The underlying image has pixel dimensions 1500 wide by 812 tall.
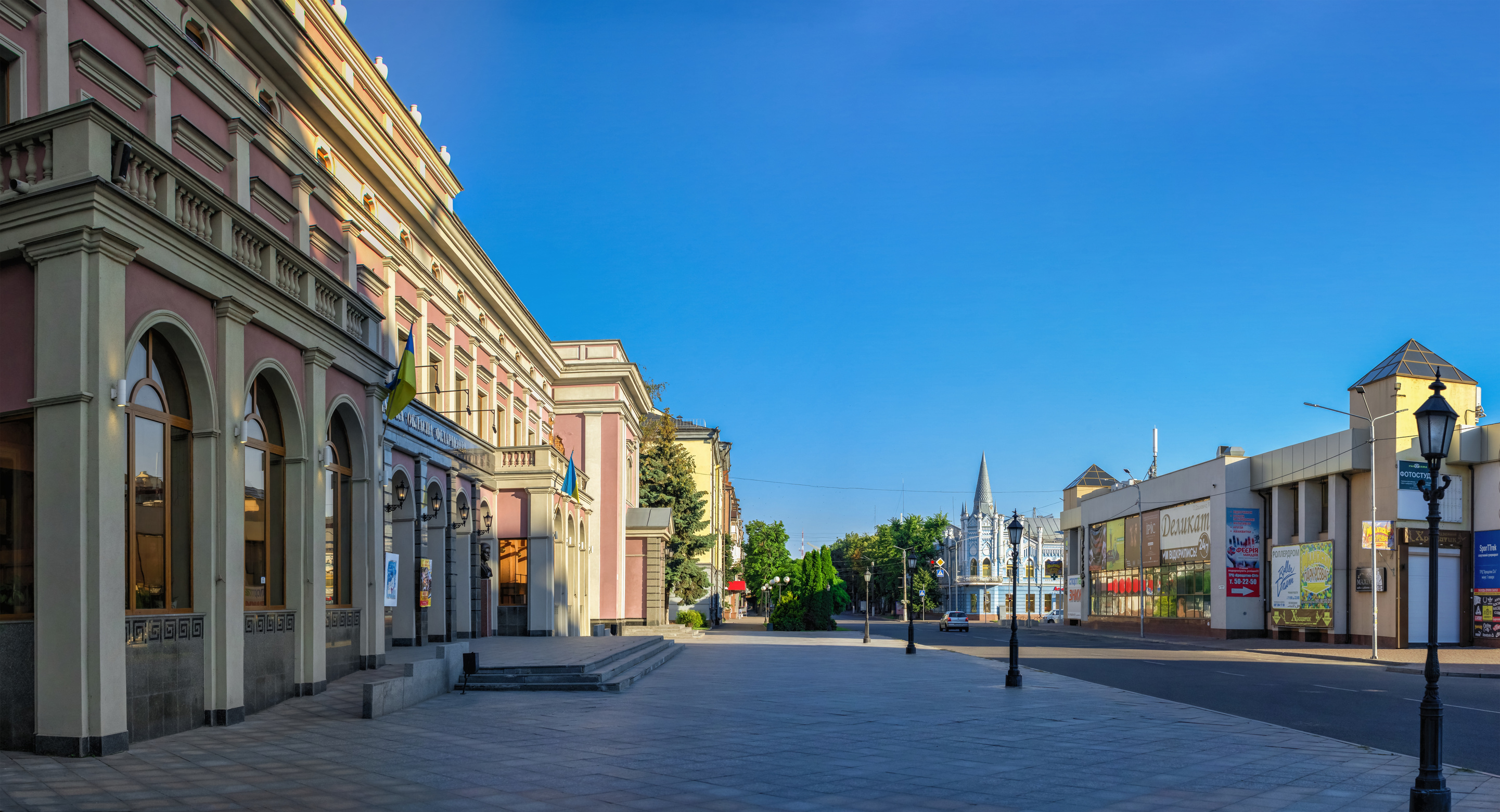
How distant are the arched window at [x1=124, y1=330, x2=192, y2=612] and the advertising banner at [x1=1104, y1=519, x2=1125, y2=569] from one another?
63.8m

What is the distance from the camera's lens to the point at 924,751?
12211mm

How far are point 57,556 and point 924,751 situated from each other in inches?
371

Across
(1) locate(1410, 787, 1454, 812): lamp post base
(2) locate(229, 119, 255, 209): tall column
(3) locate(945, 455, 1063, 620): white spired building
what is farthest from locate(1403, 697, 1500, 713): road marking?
(3) locate(945, 455, 1063, 620): white spired building

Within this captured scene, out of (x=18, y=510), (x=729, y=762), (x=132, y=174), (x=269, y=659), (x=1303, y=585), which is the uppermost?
(x=132, y=174)

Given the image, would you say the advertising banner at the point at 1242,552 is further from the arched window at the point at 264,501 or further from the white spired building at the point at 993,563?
the white spired building at the point at 993,563

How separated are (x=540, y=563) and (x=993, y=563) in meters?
98.8

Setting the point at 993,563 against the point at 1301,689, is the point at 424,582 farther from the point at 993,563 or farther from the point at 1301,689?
the point at 993,563

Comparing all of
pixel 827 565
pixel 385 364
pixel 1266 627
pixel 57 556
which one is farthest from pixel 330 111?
pixel 1266 627

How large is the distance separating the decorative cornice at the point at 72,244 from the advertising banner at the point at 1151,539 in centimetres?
6061

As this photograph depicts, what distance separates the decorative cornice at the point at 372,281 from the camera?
78.7 feet

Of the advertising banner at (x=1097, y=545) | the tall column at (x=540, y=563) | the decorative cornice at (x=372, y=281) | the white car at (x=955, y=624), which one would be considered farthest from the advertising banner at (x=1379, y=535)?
the decorative cornice at (x=372, y=281)

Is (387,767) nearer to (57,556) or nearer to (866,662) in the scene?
(57,556)

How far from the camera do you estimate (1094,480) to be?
266 ft

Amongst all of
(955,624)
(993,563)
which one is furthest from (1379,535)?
(993,563)
